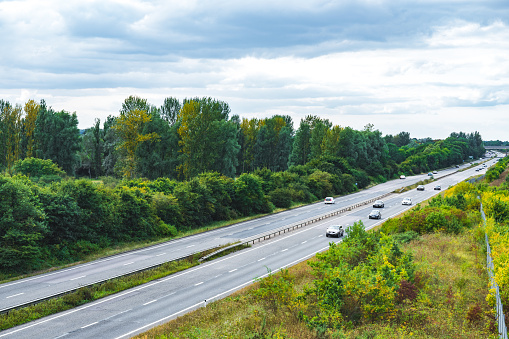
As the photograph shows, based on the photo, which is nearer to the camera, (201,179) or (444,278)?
(444,278)

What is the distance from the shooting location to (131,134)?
70.7 meters

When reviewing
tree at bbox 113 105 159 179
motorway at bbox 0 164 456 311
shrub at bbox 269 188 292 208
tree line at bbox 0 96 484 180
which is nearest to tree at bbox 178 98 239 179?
tree line at bbox 0 96 484 180

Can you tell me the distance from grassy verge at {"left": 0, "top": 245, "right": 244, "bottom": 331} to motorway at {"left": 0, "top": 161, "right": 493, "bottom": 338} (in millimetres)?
509

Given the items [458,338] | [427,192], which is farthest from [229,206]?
[427,192]

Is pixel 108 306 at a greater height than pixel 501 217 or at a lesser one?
lesser

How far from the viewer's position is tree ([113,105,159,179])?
6994 centimetres

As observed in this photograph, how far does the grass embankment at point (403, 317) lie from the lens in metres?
16.2

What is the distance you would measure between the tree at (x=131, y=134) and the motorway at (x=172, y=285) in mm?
28193

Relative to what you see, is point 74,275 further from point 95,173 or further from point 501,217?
point 95,173

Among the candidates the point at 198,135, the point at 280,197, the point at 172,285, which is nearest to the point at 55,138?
the point at 198,135

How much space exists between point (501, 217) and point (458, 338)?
28932 millimetres

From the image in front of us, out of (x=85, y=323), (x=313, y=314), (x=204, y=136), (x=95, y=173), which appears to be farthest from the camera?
(x=95, y=173)

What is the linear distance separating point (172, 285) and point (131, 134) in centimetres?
4738

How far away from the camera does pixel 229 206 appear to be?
191ft
